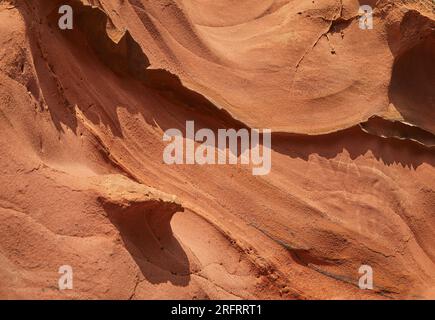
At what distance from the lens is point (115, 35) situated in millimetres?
3471

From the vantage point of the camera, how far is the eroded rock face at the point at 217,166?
9.18 feet

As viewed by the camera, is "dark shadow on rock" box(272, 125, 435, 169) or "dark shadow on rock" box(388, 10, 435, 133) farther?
"dark shadow on rock" box(388, 10, 435, 133)

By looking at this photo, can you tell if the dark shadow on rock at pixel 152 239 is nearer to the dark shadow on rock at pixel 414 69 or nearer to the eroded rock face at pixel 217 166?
the eroded rock face at pixel 217 166

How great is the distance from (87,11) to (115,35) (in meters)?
0.21

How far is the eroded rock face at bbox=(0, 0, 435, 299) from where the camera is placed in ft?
9.18

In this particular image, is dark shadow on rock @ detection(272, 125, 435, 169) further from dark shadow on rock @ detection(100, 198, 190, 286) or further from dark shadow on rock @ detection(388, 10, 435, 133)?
dark shadow on rock @ detection(100, 198, 190, 286)

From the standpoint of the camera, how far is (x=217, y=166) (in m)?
3.64

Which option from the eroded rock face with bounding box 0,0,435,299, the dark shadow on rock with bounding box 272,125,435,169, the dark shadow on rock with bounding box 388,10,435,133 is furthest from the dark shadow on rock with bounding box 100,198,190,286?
the dark shadow on rock with bounding box 388,10,435,133

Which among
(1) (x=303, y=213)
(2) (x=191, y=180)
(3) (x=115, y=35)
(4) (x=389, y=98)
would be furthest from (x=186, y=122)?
(4) (x=389, y=98)

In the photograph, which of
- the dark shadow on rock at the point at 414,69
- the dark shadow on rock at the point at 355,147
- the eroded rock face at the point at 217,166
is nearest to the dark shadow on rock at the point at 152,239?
the eroded rock face at the point at 217,166

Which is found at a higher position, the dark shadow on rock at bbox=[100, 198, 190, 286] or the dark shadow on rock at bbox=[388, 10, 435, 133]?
the dark shadow on rock at bbox=[388, 10, 435, 133]

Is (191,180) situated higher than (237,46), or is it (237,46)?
(237,46)

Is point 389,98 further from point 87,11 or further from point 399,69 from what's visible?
point 87,11

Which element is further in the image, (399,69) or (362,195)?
(399,69)
